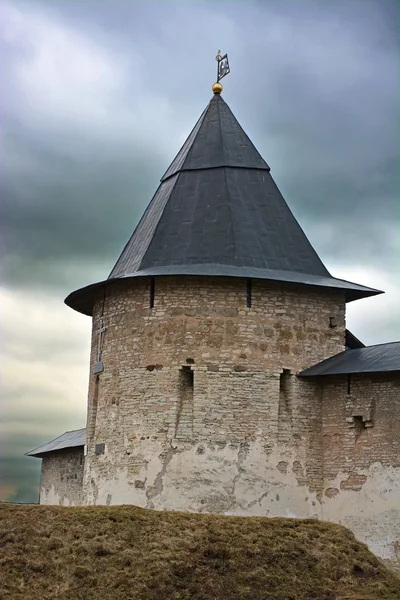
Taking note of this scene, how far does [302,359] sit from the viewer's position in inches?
814

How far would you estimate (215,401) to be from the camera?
19.9 meters

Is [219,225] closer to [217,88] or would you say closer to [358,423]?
[217,88]

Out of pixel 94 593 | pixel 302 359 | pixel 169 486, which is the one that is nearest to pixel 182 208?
pixel 302 359

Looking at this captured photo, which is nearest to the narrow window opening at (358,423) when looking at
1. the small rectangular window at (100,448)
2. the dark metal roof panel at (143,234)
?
the small rectangular window at (100,448)

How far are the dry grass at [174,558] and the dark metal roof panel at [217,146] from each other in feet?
28.1

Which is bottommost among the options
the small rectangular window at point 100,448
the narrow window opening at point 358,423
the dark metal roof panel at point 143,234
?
the small rectangular window at point 100,448

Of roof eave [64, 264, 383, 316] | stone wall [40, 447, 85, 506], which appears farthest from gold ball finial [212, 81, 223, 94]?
stone wall [40, 447, 85, 506]

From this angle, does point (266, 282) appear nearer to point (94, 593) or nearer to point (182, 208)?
point (182, 208)

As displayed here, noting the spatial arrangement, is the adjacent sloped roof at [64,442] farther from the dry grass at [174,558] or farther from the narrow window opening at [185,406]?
the dry grass at [174,558]

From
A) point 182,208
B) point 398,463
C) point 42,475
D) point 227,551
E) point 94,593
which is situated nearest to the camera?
point 94,593

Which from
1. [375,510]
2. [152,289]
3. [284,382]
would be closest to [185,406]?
[284,382]

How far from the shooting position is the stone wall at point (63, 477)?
25.5 metres

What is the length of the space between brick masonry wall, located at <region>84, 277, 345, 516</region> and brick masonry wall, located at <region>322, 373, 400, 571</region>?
0.34 meters

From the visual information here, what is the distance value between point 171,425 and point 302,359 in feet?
9.29
